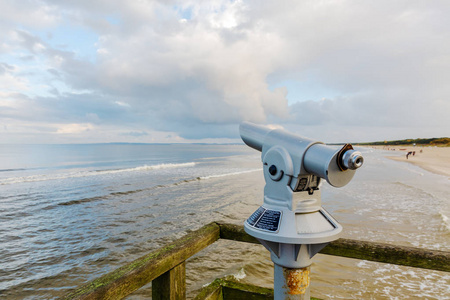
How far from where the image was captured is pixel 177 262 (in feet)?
5.12

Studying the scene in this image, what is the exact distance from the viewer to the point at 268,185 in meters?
1.23

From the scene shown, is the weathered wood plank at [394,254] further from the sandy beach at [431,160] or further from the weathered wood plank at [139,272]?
the sandy beach at [431,160]

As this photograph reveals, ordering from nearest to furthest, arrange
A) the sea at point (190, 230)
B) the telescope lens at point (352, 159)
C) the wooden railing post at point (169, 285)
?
the telescope lens at point (352, 159), the wooden railing post at point (169, 285), the sea at point (190, 230)

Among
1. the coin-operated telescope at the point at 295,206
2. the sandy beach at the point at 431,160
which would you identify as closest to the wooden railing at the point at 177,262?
the coin-operated telescope at the point at 295,206

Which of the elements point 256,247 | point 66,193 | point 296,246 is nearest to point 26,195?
point 66,193

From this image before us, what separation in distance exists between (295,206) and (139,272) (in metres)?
0.81

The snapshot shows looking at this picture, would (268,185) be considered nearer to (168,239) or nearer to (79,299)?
(79,299)

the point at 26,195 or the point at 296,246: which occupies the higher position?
the point at 296,246

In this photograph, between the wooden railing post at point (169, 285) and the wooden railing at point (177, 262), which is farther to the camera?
the wooden railing post at point (169, 285)

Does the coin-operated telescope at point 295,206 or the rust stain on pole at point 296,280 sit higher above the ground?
the coin-operated telescope at point 295,206

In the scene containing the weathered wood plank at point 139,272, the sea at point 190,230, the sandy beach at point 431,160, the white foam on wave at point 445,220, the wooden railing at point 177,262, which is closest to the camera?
the weathered wood plank at point 139,272

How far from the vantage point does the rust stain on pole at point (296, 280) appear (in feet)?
3.94

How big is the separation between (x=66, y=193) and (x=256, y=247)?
1171cm

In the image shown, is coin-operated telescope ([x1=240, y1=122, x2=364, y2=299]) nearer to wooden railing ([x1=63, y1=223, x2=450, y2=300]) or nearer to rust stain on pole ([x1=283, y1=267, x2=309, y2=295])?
rust stain on pole ([x1=283, y1=267, x2=309, y2=295])
